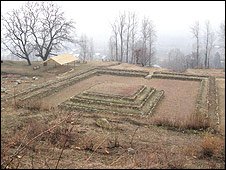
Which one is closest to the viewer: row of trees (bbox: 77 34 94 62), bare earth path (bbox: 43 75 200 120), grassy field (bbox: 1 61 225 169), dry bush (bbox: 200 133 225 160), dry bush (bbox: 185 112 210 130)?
grassy field (bbox: 1 61 225 169)

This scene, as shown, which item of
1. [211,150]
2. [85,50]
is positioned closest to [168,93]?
[211,150]

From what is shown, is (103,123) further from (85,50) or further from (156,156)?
(85,50)

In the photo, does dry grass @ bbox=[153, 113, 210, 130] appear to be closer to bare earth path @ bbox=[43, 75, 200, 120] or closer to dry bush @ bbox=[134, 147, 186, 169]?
bare earth path @ bbox=[43, 75, 200, 120]

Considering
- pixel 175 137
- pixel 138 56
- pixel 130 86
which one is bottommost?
pixel 175 137

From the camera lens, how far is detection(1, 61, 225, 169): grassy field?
713cm

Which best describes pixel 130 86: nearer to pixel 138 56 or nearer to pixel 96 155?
pixel 96 155

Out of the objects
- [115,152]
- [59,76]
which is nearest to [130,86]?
[59,76]

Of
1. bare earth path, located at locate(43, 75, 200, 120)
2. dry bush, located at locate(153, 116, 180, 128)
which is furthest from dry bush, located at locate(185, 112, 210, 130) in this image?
bare earth path, located at locate(43, 75, 200, 120)

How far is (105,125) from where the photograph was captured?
12.2m

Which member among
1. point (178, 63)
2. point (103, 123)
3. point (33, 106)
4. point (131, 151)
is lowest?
point (131, 151)

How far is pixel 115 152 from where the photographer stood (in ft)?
29.7

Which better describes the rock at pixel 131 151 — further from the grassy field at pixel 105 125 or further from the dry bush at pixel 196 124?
the dry bush at pixel 196 124

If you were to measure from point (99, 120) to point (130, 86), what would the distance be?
7.93 m

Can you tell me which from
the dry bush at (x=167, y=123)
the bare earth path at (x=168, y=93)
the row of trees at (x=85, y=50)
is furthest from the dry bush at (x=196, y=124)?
the row of trees at (x=85, y=50)
